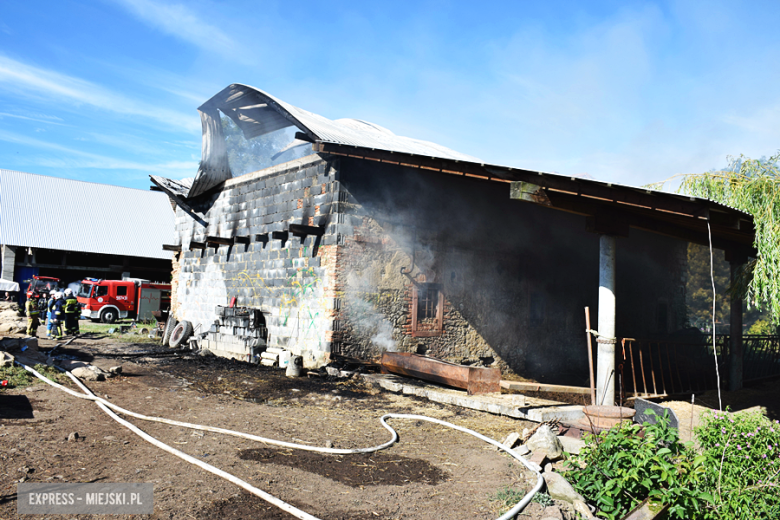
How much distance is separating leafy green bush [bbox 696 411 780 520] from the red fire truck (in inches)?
992

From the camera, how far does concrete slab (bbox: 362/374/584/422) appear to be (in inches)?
287

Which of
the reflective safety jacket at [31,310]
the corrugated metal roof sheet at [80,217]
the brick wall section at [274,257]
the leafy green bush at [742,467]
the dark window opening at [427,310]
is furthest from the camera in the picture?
the corrugated metal roof sheet at [80,217]

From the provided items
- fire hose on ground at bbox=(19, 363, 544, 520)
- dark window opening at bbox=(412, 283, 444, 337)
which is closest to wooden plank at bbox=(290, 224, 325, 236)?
→ dark window opening at bbox=(412, 283, 444, 337)

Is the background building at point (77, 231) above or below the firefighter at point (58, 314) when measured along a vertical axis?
above

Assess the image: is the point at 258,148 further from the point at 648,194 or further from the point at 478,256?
the point at 648,194

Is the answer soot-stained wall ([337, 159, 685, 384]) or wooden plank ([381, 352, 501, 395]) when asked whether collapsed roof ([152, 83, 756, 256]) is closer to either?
soot-stained wall ([337, 159, 685, 384])

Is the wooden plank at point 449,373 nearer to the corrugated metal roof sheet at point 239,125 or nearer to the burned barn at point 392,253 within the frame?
the burned barn at point 392,253

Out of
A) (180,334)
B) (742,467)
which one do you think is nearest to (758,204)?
(742,467)

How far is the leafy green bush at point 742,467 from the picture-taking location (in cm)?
443

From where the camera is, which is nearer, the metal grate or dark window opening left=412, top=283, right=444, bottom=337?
dark window opening left=412, top=283, right=444, bottom=337

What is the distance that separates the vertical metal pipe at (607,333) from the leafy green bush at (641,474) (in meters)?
2.85

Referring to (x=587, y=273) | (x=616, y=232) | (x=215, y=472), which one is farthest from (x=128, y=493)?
(x=587, y=273)

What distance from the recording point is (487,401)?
319 inches

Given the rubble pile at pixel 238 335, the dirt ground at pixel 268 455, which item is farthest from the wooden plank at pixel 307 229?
the dirt ground at pixel 268 455
